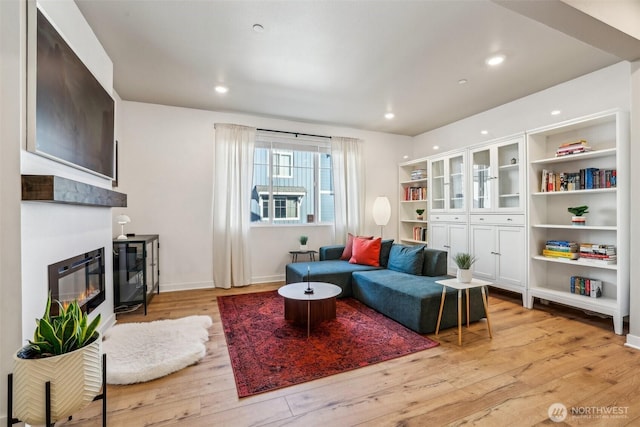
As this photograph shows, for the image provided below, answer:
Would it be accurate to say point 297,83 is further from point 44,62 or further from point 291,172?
point 44,62

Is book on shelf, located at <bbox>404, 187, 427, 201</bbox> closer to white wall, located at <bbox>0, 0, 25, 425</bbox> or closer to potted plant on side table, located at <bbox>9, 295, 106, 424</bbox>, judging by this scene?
potted plant on side table, located at <bbox>9, 295, 106, 424</bbox>

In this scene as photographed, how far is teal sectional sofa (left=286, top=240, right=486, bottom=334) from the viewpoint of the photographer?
2.59 m

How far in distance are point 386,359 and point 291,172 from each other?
3276 mm

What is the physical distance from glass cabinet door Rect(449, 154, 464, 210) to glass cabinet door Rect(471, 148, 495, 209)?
204mm

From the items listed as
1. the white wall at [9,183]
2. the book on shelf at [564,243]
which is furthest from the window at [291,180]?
the white wall at [9,183]

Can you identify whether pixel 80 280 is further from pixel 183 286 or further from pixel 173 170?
pixel 173 170

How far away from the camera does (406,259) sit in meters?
3.48

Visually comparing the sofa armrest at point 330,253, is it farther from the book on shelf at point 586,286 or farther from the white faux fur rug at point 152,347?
the book on shelf at point 586,286

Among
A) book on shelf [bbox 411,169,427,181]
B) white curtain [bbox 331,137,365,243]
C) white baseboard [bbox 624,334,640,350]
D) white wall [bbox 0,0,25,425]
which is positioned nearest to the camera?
white wall [bbox 0,0,25,425]

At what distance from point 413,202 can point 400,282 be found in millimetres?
2693

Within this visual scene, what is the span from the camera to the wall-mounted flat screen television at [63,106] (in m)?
1.49

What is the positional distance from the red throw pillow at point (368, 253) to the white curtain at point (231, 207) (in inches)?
62.4

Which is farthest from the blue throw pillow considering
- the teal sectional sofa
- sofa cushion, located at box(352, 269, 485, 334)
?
sofa cushion, located at box(352, 269, 485, 334)

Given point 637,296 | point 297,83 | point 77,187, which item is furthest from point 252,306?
point 637,296
